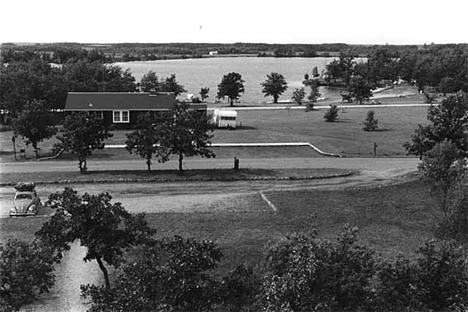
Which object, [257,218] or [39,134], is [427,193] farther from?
[39,134]

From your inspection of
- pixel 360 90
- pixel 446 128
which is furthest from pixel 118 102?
pixel 360 90

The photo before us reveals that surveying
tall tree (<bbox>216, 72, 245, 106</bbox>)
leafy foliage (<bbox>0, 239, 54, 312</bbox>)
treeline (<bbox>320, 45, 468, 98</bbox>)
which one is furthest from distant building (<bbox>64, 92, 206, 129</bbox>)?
treeline (<bbox>320, 45, 468, 98</bbox>)

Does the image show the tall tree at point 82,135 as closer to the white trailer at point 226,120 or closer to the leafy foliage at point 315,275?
the white trailer at point 226,120

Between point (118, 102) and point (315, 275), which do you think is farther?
point (118, 102)

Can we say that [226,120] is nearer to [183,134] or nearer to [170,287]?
[183,134]

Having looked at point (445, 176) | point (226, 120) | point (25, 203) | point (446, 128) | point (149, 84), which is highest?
point (446, 128)

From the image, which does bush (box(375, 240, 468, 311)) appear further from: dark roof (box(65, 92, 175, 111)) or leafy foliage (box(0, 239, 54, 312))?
dark roof (box(65, 92, 175, 111))

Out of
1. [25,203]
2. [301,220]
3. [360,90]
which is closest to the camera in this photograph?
[301,220]

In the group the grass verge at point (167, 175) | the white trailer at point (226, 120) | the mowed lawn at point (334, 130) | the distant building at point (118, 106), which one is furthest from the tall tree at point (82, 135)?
the white trailer at point (226, 120)
